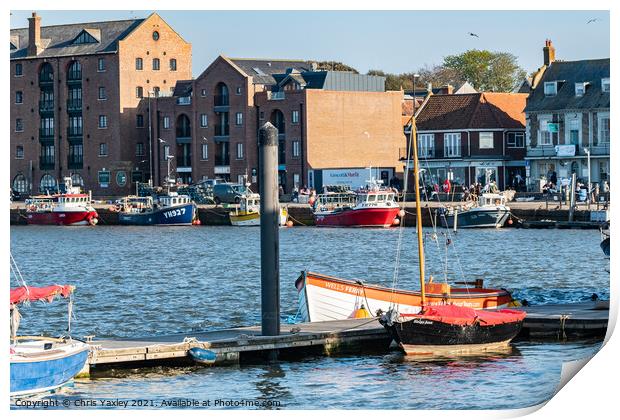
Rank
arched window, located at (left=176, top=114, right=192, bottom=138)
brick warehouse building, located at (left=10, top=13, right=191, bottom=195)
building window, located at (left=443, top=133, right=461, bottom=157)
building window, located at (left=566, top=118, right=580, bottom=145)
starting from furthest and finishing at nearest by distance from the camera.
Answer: brick warehouse building, located at (left=10, top=13, right=191, bottom=195) < arched window, located at (left=176, top=114, right=192, bottom=138) < building window, located at (left=443, top=133, right=461, bottom=157) < building window, located at (left=566, top=118, right=580, bottom=145)

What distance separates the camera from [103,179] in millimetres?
113750

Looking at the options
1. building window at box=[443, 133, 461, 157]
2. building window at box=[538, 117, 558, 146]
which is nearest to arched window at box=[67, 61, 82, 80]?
building window at box=[443, 133, 461, 157]

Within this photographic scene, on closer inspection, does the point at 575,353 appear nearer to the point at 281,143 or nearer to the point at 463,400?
the point at 463,400

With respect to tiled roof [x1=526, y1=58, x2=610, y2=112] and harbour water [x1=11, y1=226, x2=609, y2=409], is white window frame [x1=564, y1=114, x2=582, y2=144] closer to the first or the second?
tiled roof [x1=526, y1=58, x2=610, y2=112]

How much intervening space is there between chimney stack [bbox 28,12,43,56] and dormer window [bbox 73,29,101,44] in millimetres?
3448

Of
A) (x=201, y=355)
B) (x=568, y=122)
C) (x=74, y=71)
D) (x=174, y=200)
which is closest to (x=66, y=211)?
(x=174, y=200)

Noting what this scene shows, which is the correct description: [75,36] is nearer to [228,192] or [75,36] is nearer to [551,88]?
[228,192]

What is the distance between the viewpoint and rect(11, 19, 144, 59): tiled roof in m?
114

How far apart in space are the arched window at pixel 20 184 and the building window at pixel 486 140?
43.2 m

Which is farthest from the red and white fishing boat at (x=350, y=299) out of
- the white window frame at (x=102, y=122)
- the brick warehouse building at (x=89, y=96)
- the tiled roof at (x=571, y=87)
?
the white window frame at (x=102, y=122)

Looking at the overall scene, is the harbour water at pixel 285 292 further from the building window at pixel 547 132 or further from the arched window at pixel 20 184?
the arched window at pixel 20 184

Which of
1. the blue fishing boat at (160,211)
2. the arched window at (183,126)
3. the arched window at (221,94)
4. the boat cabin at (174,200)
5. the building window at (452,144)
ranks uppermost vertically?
the arched window at (221,94)

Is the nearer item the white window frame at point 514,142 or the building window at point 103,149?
the white window frame at point 514,142

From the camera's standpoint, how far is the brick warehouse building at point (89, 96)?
113m
